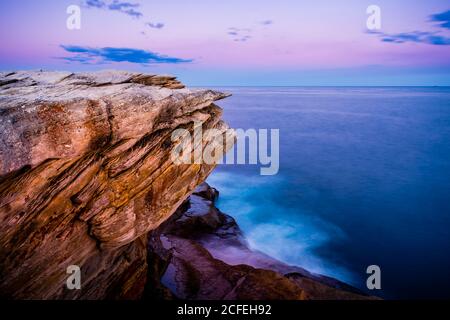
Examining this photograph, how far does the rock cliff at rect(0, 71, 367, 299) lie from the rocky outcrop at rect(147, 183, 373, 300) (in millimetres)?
112

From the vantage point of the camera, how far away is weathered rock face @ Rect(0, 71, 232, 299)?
524 centimetres

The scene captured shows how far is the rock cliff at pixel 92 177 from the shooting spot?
5.27m

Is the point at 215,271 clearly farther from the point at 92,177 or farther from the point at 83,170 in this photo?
the point at 83,170

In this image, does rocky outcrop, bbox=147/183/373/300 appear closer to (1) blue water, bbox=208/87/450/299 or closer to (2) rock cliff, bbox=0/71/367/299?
(2) rock cliff, bbox=0/71/367/299

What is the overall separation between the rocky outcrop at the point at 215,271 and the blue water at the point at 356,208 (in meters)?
1.93

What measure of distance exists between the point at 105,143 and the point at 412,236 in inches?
714

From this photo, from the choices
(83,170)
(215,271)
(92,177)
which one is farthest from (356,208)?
(83,170)

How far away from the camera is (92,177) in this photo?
6.39 metres

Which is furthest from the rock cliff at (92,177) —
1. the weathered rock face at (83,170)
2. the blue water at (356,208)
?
the blue water at (356,208)

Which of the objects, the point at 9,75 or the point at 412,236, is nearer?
the point at 9,75

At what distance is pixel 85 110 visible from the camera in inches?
218

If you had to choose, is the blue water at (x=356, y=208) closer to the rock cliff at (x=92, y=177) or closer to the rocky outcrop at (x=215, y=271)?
the rocky outcrop at (x=215, y=271)
